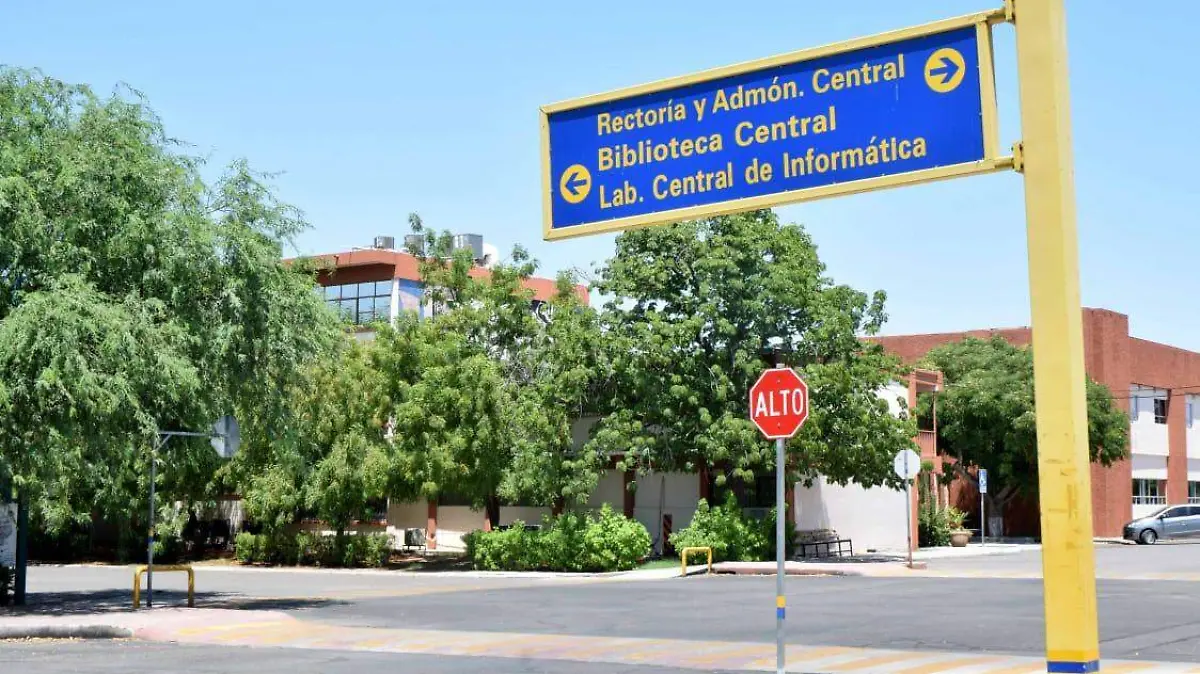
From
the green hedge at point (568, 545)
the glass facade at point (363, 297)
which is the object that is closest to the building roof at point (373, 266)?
the glass facade at point (363, 297)

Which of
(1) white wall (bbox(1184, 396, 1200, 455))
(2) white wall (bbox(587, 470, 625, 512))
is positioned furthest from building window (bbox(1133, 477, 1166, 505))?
(2) white wall (bbox(587, 470, 625, 512))

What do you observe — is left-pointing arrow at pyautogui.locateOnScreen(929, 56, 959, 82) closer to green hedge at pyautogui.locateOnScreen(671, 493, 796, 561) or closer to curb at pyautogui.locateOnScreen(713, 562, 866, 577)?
curb at pyautogui.locateOnScreen(713, 562, 866, 577)

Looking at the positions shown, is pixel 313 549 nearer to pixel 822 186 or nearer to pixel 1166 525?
pixel 1166 525

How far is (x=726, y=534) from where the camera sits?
3709 cm

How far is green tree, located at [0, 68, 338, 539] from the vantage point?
21.8m

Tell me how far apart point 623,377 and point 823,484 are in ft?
29.9

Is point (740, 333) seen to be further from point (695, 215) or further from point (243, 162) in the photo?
point (695, 215)

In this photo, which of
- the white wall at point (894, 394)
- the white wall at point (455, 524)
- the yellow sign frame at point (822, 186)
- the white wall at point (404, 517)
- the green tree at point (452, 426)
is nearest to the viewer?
the yellow sign frame at point (822, 186)

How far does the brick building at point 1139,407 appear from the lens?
5819 centimetres

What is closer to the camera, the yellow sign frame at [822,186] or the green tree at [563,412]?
the yellow sign frame at [822,186]

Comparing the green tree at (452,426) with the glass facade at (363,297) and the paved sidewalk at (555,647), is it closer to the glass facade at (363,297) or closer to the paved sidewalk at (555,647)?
the glass facade at (363,297)

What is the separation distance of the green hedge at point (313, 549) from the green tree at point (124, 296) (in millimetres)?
14468

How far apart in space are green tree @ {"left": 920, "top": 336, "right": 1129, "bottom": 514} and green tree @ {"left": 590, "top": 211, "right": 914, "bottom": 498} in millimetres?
14117

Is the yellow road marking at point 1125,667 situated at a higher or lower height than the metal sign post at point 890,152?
lower
